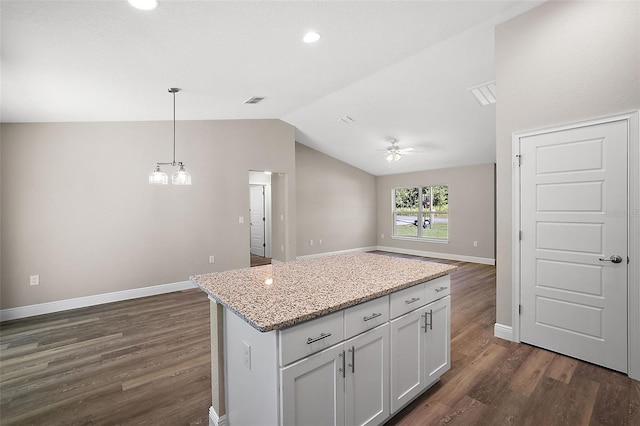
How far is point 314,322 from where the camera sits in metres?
1.34

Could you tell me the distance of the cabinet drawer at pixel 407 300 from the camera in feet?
5.72

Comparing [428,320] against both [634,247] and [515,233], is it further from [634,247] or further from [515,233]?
[634,247]

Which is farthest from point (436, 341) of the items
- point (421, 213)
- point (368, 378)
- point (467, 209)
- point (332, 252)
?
point (421, 213)

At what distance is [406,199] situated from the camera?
852cm

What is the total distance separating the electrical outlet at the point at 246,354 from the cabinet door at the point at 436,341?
116 centimetres

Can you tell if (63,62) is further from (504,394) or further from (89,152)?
(504,394)

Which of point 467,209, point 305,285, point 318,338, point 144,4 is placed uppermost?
point 144,4

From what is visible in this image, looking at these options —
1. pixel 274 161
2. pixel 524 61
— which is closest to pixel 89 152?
pixel 274 161

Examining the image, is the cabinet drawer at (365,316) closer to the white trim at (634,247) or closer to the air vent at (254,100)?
the white trim at (634,247)

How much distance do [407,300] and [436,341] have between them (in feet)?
1.72

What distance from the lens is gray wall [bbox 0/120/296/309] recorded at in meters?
3.68

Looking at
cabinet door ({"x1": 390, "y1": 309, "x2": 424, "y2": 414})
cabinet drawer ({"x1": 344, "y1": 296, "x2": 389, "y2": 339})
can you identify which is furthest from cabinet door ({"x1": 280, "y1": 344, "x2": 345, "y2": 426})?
cabinet door ({"x1": 390, "y1": 309, "x2": 424, "y2": 414})

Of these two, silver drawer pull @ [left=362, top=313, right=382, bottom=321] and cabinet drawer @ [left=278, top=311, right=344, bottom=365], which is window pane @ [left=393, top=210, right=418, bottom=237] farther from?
cabinet drawer @ [left=278, top=311, right=344, bottom=365]

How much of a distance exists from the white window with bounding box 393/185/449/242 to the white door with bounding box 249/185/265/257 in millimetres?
3877
